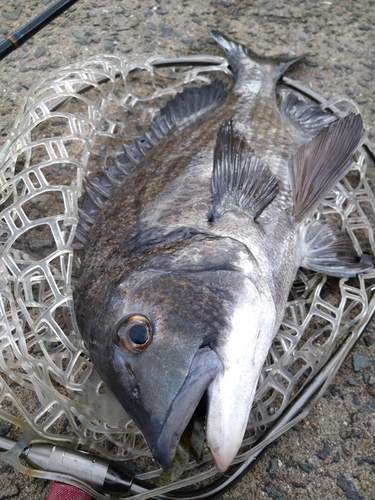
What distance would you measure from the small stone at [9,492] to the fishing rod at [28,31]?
208 cm

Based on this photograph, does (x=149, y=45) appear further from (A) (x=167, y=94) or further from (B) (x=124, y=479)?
(B) (x=124, y=479)

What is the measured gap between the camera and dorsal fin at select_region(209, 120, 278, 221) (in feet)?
6.33

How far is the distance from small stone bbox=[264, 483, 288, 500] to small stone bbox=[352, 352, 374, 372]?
0.71 meters

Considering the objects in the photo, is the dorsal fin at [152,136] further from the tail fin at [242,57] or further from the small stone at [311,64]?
the small stone at [311,64]

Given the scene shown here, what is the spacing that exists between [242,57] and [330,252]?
1517 mm

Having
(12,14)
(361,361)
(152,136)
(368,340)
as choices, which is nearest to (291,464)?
(361,361)

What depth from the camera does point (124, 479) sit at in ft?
5.58

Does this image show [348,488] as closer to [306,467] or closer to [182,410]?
[306,467]

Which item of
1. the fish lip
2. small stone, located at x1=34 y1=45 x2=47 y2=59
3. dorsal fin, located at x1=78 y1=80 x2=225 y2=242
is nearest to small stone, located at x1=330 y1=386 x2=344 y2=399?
the fish lip

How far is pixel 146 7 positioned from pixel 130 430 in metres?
3.41

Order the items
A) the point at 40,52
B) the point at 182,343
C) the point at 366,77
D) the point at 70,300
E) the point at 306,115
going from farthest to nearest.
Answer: the point at 40,52
the point at 366,77
the point at 306,115
the point at 70,300
the point at 182,343

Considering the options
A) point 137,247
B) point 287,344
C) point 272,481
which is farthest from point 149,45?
point 272,481

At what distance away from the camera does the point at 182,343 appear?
1437 mm

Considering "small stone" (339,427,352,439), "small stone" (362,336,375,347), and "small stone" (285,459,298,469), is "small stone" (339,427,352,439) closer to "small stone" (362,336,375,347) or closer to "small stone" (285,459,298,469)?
"small stone" (285,459,298,469)
